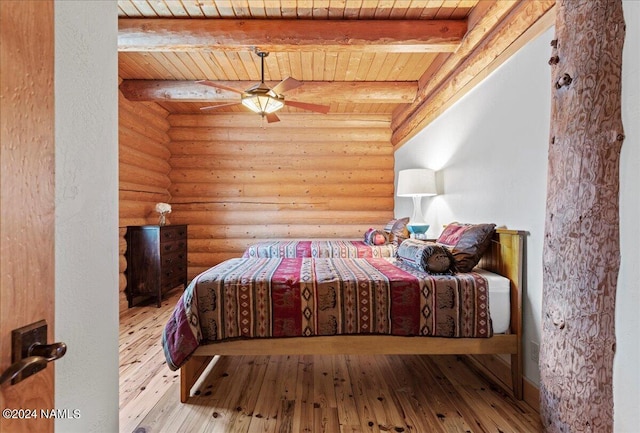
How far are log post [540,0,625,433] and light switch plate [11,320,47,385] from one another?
185 cm

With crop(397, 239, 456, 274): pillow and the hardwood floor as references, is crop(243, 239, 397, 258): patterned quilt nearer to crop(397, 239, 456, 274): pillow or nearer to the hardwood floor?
the hardwood floor

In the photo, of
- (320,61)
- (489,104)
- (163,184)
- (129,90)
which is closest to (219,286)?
(489,104)

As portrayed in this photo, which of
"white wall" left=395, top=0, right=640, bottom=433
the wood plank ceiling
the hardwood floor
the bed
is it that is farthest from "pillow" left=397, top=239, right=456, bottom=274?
the wood plank ceiling

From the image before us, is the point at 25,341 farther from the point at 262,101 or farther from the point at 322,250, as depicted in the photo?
the point at 322,250

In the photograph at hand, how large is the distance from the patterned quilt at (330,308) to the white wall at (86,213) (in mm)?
1091

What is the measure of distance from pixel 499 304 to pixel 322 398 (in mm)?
1281

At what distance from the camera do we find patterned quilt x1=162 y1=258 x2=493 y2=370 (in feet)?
6.33

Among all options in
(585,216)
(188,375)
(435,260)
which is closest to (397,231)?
(435,260)

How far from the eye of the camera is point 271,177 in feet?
17.7

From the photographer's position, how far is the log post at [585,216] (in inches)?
52.5

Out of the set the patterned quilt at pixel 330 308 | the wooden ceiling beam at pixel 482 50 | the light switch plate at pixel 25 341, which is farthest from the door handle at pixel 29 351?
the wooden ceiling beam at pixel 482 50

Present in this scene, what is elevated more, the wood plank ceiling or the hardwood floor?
the wood plank ceiling

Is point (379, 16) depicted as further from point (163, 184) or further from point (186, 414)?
point (163, 184)

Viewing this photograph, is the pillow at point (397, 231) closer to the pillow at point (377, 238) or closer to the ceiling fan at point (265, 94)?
the pillow at point (377, 238)
